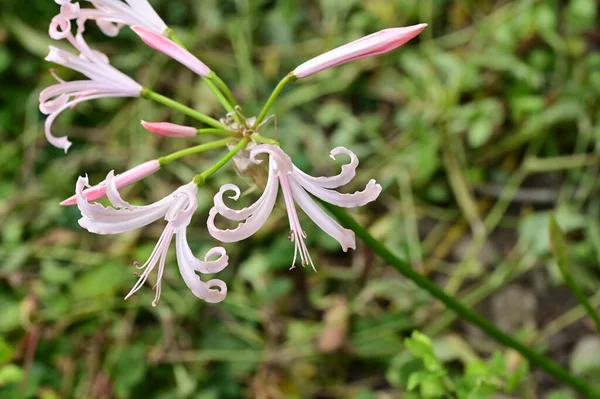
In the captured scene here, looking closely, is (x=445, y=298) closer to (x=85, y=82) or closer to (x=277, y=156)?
(x=277, y=156)

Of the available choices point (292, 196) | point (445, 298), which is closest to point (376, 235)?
point (445, 298)

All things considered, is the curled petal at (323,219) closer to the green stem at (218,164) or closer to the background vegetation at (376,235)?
the green stem at (218,164)

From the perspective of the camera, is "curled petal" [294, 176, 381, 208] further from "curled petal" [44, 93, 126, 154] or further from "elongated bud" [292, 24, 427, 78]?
"curled petal" [44, 93, 126, 154]

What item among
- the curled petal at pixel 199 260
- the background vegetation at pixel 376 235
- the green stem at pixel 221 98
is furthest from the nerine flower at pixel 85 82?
the background vegetation at pixel 376 235

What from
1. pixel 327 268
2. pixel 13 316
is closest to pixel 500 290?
pixel 327 268

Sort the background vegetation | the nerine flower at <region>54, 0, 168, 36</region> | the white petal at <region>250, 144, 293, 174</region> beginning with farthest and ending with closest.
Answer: the background vegetation < the nerine flower at <region>54, 0, 168, 36</region> < the white petal at <region>250, 144, 293, 174</region>

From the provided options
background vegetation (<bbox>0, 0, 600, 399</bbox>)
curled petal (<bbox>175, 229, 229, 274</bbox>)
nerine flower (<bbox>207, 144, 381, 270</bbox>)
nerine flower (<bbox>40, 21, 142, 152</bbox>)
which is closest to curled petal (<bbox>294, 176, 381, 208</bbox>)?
nerine flower (<bbox>207, 144, 381, 270</bbox>)

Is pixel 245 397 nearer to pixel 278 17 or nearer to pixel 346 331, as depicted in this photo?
pixel 346 331

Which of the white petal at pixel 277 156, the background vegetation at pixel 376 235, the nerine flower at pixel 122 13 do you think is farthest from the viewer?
the background vegetation at pixel 376 235
